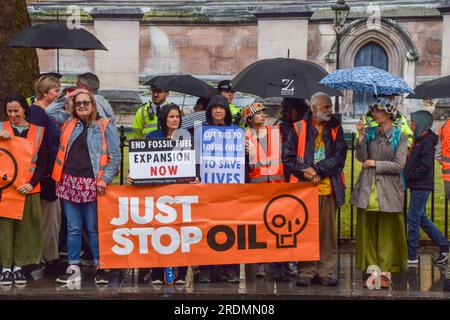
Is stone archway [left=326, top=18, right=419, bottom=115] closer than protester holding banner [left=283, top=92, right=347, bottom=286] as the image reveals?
No

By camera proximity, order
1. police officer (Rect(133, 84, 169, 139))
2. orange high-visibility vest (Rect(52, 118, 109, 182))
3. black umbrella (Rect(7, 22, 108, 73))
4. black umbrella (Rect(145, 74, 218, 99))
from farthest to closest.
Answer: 1. black umbrella (Rect(145, 74, 218, 99))
2. police officer (Rect(133, 84, 169, 139))
3. black umbrella (Rect(7, 22, 108, 73))
4. orange high-visibility vest (Rect(52, 118, 109, 182))

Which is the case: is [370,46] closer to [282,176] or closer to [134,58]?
[134,58]

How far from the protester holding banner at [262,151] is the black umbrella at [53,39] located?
2.74 m

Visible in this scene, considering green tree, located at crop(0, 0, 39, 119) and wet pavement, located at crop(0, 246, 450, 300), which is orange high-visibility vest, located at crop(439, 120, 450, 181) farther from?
green tree, located at crop(0, 0, 39, 119)

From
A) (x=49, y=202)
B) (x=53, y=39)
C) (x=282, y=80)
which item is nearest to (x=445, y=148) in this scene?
(x=282, y=80)

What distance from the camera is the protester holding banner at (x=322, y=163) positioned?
31.3ft

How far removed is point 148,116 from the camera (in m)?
11.4

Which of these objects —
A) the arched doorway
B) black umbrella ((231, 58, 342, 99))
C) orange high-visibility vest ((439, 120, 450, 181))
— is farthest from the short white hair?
the arched doorway

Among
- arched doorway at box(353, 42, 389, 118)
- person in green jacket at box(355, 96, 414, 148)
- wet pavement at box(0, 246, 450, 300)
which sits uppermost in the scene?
arched doorway at box(353, 42, 389, 118)

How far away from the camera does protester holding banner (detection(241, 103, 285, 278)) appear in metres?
9.76

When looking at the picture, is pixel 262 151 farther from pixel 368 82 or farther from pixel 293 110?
pixel 368 82

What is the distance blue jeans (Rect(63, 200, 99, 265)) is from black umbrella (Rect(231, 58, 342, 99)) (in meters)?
2.25

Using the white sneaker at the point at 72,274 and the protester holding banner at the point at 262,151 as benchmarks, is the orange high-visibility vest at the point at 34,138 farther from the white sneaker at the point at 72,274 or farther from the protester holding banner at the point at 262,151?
the protester holding banner at the point at 262,151

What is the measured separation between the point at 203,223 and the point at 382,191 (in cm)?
197
